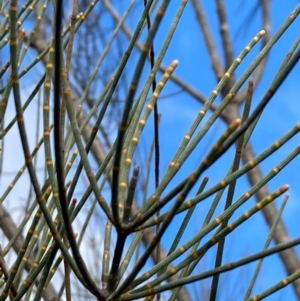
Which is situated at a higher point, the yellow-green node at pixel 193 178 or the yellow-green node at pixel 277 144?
the yellow-green node at pixel 277 144

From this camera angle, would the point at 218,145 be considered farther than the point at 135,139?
No

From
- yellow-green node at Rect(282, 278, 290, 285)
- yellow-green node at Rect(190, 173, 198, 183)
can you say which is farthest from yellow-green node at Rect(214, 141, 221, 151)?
yellow-green node at Rect(282, 278, 290, 285)

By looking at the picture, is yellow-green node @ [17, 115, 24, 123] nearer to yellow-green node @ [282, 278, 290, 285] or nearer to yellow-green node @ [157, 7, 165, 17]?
yellow-green node @ [157, 7, 165, 17]

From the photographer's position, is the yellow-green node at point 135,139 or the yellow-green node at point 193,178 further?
the yellow-green node at point 135,139

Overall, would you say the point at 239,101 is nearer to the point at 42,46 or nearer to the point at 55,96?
the point at 42,46

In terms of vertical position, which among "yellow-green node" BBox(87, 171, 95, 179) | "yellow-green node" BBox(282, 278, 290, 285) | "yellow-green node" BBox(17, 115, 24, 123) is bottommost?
"yellow-green node" BBox(282, 278, 290, 285)

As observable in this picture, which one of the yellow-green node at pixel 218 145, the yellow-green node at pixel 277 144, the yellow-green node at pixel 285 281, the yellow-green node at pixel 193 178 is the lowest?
the yellow-green node at pixel 285 281

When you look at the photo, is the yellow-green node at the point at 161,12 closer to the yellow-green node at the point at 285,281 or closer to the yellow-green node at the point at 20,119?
the yellow-green node at the point at 20,119

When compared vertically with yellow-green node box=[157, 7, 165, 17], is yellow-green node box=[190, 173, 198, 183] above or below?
below

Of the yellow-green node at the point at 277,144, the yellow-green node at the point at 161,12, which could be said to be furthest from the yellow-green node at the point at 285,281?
the yellow-green node at the point at 161,12

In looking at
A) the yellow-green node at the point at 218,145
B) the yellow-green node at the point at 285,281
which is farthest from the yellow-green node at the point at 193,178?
the yellow-green node at the point at 285,281

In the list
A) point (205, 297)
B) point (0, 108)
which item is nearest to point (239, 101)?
point (205, 297)

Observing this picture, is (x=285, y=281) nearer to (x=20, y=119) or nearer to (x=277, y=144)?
(x=277, y=144)

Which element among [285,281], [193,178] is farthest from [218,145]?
[285,281]
